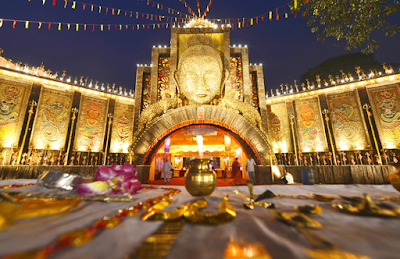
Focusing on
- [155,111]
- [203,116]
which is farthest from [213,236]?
[155,111]

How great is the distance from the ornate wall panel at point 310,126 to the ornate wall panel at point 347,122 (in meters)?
0.73

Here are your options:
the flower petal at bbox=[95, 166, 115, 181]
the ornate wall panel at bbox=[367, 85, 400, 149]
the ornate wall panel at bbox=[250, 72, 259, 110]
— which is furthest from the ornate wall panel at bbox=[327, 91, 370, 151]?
the flower petal at bbox=[95, 166, 115, 181]

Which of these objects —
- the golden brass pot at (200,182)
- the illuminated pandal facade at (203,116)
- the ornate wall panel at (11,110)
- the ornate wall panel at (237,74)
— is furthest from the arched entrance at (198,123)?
the ornate wall panel at (11,110)

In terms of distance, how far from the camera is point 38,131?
9.30m

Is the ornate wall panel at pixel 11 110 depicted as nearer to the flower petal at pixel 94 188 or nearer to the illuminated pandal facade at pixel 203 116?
the illuminated pandal facade at pixel 203 116

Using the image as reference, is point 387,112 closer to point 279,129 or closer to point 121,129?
point 279,129

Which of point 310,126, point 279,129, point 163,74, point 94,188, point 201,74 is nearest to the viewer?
point 94,188

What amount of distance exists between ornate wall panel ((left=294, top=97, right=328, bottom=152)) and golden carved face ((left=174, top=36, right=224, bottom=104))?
25.1 ft

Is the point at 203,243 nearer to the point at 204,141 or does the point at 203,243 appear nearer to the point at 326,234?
the point at 326,234

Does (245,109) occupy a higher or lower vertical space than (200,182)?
higher

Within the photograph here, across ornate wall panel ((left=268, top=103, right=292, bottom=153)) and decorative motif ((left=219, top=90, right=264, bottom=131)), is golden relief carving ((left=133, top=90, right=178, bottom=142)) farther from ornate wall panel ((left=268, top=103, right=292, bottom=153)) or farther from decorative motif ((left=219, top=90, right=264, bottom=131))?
ornate wall panel ((left=268, top=103, right=292, bottom=153))

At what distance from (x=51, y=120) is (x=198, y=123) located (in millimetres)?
9556

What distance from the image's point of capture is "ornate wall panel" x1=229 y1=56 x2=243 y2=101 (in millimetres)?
8581

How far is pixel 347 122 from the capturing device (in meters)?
10.4
